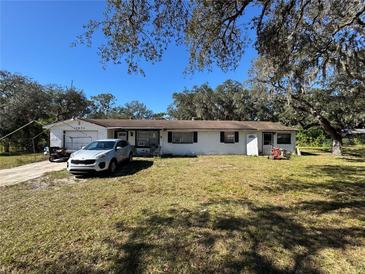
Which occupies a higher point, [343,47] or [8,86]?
[8,86]

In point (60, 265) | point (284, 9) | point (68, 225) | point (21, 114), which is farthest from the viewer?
point (21, 114)

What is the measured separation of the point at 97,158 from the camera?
9297 millimetres

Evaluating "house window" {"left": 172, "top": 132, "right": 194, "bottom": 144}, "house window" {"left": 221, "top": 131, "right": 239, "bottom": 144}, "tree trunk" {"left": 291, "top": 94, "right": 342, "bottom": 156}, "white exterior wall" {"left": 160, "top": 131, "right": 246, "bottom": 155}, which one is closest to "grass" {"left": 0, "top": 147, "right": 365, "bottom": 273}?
"white exterior wall" {"left": 160, "top": 131, "right": 246, "bottom": 155}

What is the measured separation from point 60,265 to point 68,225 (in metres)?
1.45

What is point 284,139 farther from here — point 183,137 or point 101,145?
point 101,145

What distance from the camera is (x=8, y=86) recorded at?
27750mm

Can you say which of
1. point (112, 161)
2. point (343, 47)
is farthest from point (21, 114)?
point (343, 47)

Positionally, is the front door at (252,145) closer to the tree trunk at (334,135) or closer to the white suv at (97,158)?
the tree trunk at (334,135)

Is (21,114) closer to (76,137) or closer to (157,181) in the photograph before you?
(76,137)

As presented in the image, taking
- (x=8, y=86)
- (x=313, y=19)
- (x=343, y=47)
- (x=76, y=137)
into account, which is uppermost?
(x=8, y=86)

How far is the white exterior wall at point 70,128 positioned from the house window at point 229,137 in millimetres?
10003

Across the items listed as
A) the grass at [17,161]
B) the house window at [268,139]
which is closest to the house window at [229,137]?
the house window at [268,139]

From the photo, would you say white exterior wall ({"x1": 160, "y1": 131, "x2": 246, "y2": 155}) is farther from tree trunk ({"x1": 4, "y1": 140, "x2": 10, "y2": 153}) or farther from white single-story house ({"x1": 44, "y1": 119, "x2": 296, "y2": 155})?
tree trunk ({"x1": 4, "y1": 140, "x2": 10, "y2": 153})

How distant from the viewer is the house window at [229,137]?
19.8 metres
